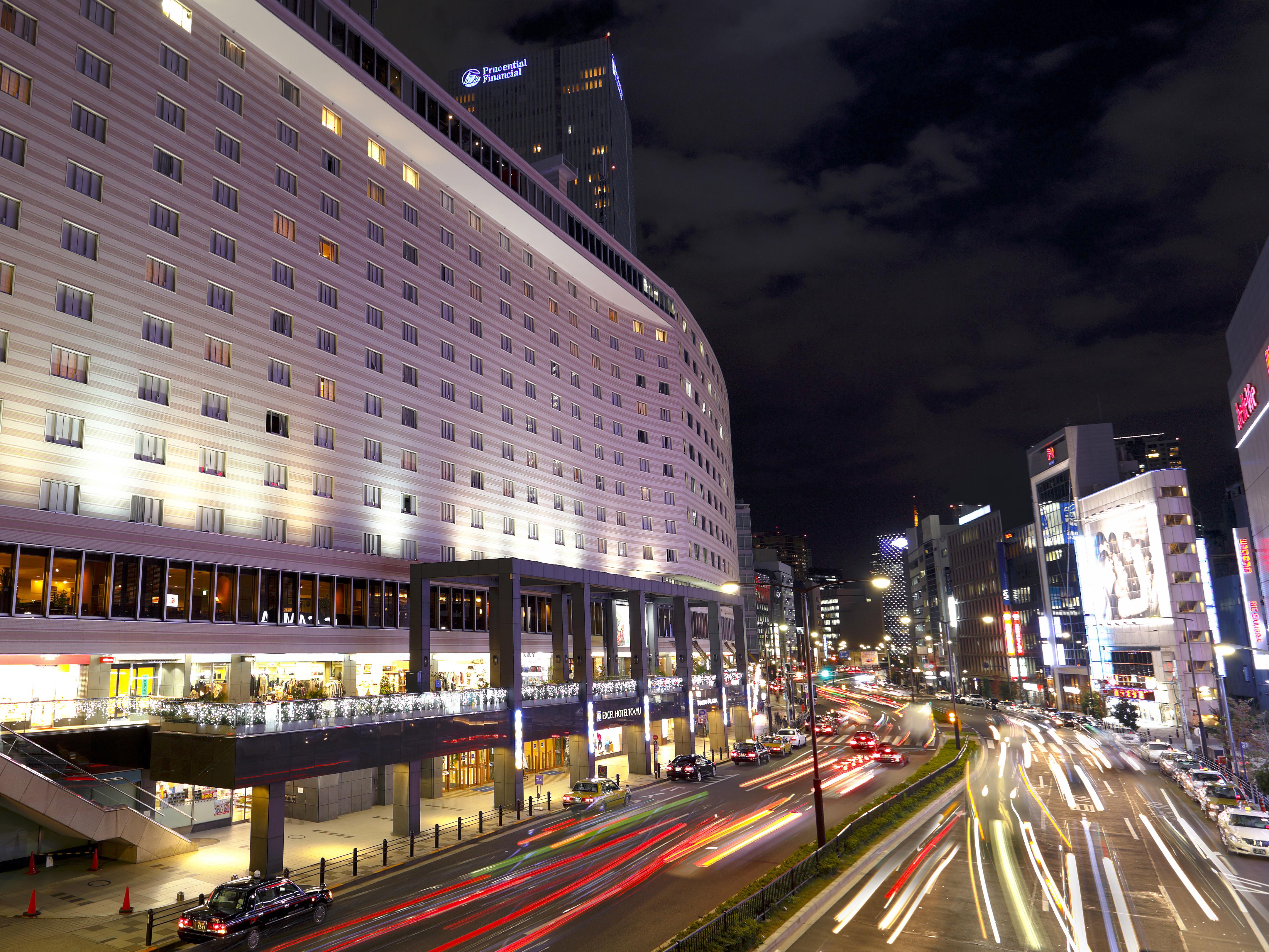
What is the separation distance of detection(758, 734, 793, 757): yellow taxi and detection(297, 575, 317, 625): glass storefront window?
35.7 m

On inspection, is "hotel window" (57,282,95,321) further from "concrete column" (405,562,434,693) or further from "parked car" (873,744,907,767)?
"parked car" (873,744,907,767)

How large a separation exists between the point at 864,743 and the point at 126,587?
175 ft

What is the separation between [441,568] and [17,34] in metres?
30.4

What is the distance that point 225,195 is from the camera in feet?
134

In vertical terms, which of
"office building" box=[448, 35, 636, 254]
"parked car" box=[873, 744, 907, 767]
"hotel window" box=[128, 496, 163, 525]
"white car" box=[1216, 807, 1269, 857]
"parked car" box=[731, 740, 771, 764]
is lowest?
"parked car" box=[873, 744, 907, 767]

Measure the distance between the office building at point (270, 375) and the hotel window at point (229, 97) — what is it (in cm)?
12

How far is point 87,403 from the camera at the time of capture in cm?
3397

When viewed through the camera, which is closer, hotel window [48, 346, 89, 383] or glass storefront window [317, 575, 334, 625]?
hotel window [48, 346, 89, 383]

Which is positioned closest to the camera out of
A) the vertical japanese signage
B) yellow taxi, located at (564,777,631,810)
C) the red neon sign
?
yellow taxi, located at (564,777,631,810)

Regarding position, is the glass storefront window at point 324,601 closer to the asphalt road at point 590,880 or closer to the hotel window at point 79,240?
the asphalt road at point 590,880

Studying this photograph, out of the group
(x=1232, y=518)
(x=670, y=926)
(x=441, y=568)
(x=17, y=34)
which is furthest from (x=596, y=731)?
(x=1232, y=518)

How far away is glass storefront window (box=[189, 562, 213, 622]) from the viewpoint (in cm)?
3700

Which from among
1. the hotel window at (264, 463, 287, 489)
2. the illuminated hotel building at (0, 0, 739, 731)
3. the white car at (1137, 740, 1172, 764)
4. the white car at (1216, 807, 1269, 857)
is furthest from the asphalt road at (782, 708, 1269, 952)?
the hotel window at (264, 463, 287, 489)

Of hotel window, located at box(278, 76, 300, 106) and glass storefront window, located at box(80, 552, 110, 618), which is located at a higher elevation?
hotel window, located at box(278, 76, 300, 106)
